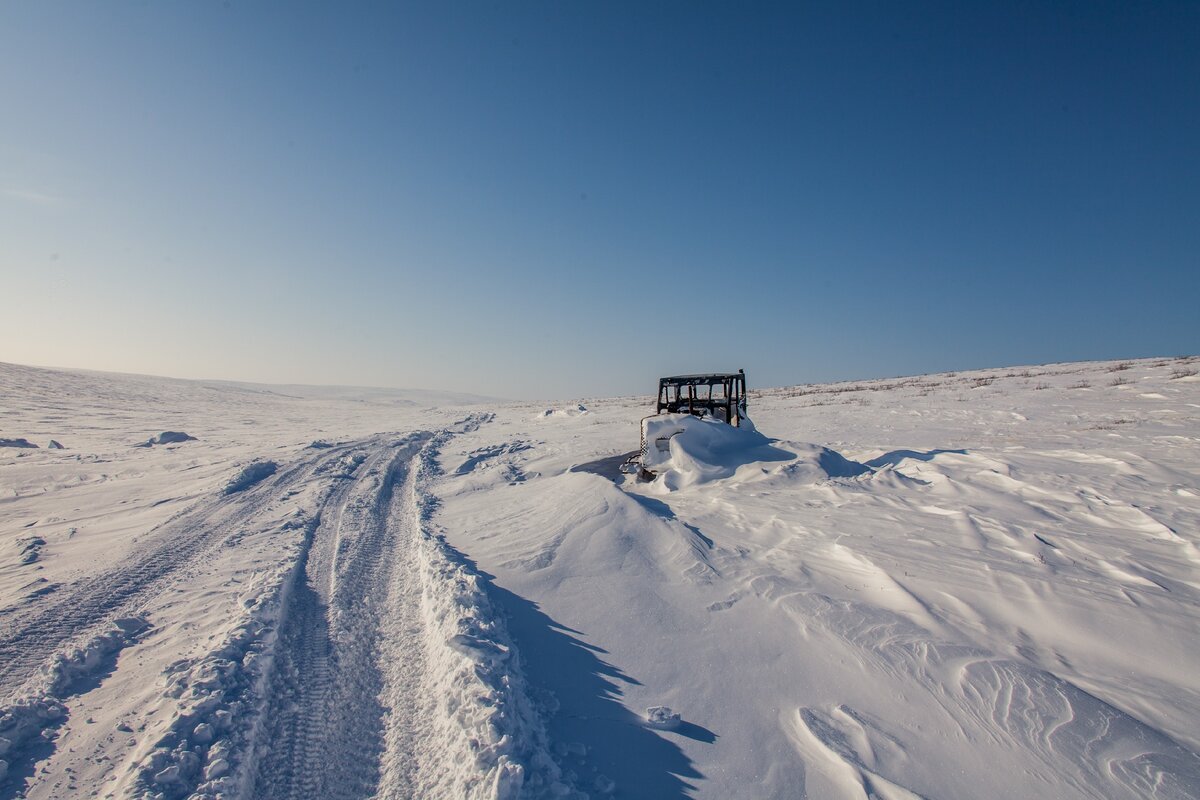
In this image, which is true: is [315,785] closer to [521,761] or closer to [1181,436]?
[521,761]

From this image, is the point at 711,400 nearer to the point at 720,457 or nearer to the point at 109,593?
the point at 720,457

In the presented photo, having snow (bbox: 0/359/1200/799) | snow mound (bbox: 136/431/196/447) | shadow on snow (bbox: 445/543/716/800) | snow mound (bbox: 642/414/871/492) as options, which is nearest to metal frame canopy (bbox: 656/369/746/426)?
snow mound (bbox: 642/414/871/492)

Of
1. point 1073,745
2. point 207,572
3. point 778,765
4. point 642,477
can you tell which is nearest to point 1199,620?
point 1073,745

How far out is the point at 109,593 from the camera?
5461mm

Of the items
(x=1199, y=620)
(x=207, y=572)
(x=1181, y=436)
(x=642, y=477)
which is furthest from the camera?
(x=642, y=477)

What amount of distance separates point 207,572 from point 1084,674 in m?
8.51

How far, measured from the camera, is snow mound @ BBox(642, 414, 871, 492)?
9344 mm

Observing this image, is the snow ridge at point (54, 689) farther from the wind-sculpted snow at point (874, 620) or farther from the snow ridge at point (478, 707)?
the wind-sculpted snow at point (874, 620)

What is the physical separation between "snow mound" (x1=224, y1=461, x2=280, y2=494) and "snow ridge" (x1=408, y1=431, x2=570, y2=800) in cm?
768

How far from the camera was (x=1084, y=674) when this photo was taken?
3736 mm

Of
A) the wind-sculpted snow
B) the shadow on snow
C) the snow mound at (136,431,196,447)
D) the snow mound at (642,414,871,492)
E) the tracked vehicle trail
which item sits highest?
the snow mound at (642,414,871,492)

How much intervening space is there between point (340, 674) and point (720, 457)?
804cm

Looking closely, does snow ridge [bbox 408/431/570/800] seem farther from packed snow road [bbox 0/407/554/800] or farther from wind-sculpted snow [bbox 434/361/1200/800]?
wind-sculpted snow [bbox 434/361/1200/800]

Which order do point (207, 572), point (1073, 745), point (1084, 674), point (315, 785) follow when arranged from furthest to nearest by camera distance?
1. point (207, 572)
2. point (1084, 674)
3. point (1073, 745)
4. point (315, 785)
